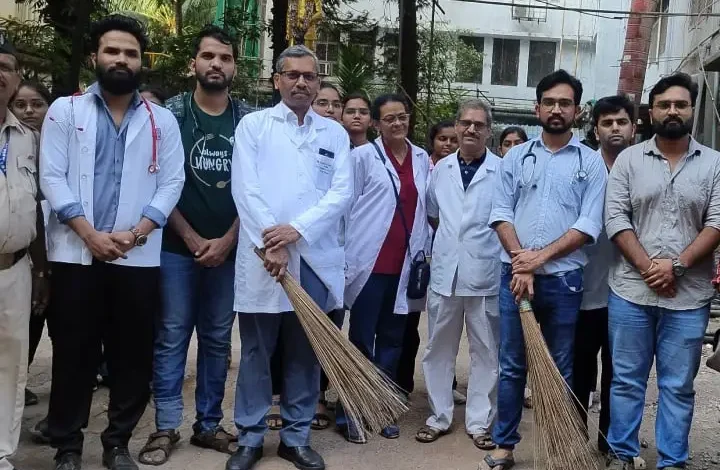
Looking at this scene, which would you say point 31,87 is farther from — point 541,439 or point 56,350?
point 541,439

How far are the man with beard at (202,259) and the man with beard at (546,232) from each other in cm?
134

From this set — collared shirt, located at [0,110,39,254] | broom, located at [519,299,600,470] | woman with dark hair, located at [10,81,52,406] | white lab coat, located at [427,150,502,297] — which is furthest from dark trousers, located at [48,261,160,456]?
broom, located at [519,299,600,470]

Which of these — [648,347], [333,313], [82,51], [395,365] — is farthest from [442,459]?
[82,51]

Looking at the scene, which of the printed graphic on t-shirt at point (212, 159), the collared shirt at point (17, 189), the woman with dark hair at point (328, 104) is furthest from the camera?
the woman with dark hair at point (328, 104)

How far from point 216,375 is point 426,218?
4.85 feet

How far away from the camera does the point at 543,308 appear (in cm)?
353

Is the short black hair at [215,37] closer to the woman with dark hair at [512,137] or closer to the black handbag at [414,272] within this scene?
the black handbag at [414,272]

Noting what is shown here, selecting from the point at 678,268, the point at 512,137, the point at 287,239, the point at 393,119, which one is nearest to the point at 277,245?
the point at 287,239

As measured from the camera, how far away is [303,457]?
3600 millimetres

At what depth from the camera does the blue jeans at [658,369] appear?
3.29 meters

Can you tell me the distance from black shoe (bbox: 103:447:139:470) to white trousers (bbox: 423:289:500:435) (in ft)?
5.30

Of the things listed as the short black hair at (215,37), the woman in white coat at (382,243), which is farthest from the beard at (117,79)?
the woman in white coat at (382,243)

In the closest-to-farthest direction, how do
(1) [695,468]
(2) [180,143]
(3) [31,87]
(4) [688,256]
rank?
(4) [688,256]
(2) [180,143]
(1) [695,468]
(3) [31,87]

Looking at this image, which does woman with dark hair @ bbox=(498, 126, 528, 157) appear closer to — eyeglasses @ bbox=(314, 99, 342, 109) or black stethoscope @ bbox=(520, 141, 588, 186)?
eyeglasses @ bbox=(314, 99, 342, 109)
